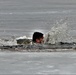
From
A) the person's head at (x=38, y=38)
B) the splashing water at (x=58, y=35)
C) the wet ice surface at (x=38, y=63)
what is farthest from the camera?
the person's head at (x=38, y=38)

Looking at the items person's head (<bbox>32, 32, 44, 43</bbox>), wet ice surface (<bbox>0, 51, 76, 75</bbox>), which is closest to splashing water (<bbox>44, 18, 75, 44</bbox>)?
person's head (<bbox>32, 32, 44, 43</bbox>)

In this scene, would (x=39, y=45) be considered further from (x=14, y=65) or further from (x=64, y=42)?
(x=14, y=65)

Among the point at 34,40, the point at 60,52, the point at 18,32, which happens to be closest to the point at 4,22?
the point at 18,32

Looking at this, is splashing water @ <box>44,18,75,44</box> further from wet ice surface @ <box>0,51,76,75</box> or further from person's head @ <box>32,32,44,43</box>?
wet ice surface @ <box>0,51,76,75</box>

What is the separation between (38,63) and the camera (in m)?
10.7

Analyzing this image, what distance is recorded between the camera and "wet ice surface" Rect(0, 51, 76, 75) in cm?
998

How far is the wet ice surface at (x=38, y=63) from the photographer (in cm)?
998

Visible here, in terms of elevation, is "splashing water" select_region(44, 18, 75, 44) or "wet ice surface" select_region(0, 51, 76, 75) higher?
"splashing water" select_region(44, 18, 75, 44)

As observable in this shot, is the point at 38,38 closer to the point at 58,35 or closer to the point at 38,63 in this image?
the point at 58,35

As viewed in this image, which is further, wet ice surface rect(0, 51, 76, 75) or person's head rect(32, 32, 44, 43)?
person's head rect(32, 32, 44, 43)

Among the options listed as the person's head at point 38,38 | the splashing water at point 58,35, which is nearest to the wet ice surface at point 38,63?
the splashing water at point 58,35

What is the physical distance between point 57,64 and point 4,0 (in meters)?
14.5

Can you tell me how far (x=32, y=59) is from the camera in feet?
36.2

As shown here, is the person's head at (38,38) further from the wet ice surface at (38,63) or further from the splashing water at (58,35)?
the wet ice surface at (38,63)
